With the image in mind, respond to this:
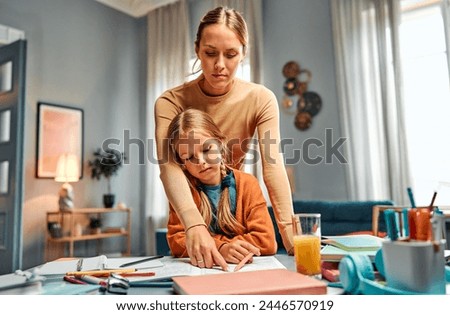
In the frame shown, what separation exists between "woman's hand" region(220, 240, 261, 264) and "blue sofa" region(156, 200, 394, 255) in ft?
5.25

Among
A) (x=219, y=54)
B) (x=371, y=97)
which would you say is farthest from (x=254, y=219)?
(x=371, y=97)

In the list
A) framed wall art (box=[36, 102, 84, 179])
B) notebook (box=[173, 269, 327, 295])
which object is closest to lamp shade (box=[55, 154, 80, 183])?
framed wall art (box=[36, 102, 84, 179])

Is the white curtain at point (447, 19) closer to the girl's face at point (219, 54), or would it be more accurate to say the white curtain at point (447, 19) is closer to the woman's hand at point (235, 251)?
the girl's face at point (219, 54)

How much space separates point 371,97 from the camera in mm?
2539

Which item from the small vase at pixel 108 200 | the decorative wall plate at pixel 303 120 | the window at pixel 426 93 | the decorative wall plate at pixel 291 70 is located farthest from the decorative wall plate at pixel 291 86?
the small vase at pixel 108 200

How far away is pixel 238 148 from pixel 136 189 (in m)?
3.14

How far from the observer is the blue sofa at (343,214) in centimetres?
220

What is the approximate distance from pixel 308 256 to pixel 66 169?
2683mm

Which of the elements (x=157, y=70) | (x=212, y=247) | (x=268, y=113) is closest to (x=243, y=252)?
(x=212, y=247)

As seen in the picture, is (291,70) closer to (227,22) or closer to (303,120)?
(303,120)

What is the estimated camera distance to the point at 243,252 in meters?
0.61

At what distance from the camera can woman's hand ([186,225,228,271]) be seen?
1.90 ft

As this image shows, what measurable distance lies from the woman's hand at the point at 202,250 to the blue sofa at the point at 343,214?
176cm
